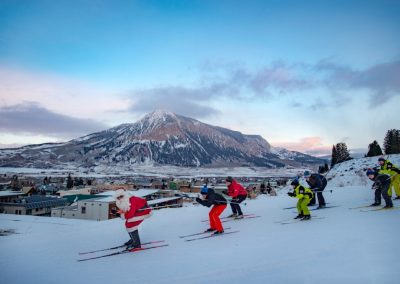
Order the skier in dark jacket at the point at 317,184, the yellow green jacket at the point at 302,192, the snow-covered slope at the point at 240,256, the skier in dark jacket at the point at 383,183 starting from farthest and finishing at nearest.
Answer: the skier in dark jacket at the point at 317,184 → the skier in dark jacket at the point at 383,183 → the yellow green jacket at the point at 302,192 → the snow-covered slope at the point at 240,256

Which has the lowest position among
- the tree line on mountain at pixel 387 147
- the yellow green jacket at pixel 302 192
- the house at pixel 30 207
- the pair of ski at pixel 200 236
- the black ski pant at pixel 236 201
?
the house at pixel 30 207

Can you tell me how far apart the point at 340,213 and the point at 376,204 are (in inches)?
73.6

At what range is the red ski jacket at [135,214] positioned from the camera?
902cm

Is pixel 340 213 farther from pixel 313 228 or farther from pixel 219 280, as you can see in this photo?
pixel 219 280

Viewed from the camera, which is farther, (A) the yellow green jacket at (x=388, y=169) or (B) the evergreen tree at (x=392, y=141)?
(B) the evergreen tree at (x=392, y=141)

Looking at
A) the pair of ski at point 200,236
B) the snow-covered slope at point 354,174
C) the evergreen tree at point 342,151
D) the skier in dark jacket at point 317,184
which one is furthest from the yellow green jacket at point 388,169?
the evergreen tree at point 342,151

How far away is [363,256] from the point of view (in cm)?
628

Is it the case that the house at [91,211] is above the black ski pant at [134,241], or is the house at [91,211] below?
below

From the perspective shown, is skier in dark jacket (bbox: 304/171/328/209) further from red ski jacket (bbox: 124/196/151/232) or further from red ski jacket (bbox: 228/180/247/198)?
red ski jacket (bbox: 124/196/151/232)

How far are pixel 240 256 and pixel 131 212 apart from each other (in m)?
3.62

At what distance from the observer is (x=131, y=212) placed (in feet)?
29.8

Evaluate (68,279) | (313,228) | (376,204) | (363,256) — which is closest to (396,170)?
(376,204)

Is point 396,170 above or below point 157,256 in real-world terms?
above

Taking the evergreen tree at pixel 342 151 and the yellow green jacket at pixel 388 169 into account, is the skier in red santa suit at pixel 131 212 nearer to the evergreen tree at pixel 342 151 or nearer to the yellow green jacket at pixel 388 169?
the yellow green jacket at pixel 388 169
